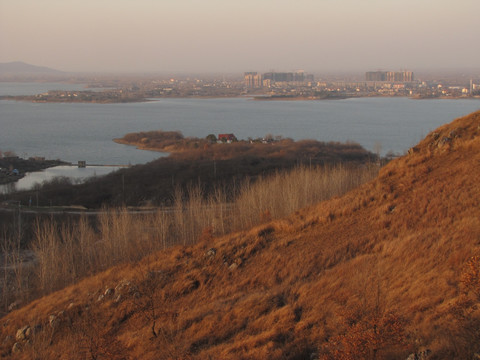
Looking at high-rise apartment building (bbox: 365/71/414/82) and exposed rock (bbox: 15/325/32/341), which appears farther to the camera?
high-rise apartment building (bbox: 365/71/414/82)

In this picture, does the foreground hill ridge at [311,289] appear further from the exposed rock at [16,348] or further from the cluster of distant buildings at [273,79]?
the cluster of distant buildings at [273,79]

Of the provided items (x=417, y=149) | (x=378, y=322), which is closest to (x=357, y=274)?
(x=378, y=322)

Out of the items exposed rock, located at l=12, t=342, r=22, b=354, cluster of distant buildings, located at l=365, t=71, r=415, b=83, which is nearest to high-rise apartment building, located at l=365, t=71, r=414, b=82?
cluster of distant buildings, located at l=365, t=71, r=415, b=83

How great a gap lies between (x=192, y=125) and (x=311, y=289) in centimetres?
4570

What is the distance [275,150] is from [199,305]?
22984 millimetres

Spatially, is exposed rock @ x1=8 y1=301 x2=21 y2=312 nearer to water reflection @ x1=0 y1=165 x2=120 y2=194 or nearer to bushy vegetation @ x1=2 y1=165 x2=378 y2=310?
bushy vegetation @ x1=2 y1=165 x2=378 y2=310

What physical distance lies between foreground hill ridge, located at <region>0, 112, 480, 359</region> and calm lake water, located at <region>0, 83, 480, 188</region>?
19803 millimetres

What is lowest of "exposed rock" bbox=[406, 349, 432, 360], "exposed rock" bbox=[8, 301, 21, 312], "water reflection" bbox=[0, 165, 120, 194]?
"water reflection" bbox=[0, 165, 120, 194]

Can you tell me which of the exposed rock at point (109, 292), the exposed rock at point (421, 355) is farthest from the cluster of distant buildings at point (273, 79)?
the exposed rock at point (421, 355)

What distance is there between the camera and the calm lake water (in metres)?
35.6

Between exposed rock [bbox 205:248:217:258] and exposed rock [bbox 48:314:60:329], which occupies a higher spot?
exposed rock [bbox 205:248:217:258]

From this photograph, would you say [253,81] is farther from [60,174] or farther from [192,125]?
[60,174]

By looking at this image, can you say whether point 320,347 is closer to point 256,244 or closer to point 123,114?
point 256,244

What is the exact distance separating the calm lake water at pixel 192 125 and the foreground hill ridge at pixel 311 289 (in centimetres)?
1980
